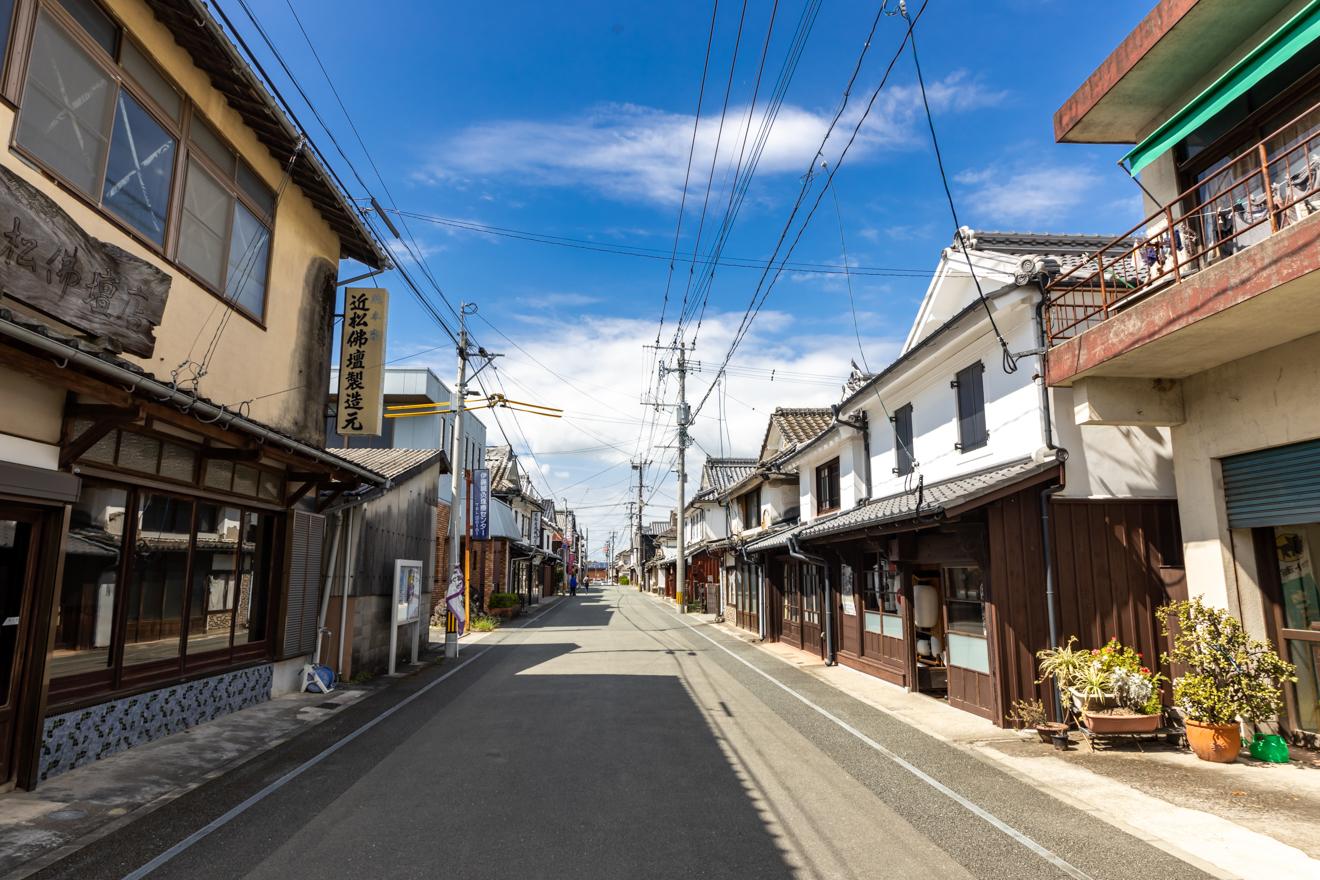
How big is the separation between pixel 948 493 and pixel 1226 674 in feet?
13.4

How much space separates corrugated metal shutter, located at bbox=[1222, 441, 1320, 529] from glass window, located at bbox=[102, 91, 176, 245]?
1348cm

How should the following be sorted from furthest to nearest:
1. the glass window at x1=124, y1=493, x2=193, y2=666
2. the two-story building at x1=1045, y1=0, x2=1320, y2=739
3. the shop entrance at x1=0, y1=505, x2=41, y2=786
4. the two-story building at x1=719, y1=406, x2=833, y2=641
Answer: the two-story building at x1=719, y1=406, x2=833, y2=641 → the glass window at x1=124, y1=493, x2=193, y2=666 → the two-story building at x1=1045, y1=0, x2=1320, y2=739 → the shop entrance at x1=0, y1=505, x2=41, y2=786

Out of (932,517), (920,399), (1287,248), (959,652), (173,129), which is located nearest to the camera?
(1287,248)

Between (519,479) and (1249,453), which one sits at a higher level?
(519,479)

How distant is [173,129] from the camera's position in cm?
933

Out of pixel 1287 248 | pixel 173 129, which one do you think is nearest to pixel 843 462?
pixel 1287 248

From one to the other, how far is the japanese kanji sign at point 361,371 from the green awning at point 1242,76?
12132 mm

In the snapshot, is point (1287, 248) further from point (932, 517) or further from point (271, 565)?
point (271, 565)

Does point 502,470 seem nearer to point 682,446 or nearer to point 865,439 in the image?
point 682,446

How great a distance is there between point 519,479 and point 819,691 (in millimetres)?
37504

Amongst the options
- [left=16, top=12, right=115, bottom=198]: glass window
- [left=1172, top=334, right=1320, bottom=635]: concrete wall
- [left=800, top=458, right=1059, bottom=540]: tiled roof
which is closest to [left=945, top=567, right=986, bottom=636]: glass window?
[left=800, top=458, right=1059, bottom=540]: tiled roof

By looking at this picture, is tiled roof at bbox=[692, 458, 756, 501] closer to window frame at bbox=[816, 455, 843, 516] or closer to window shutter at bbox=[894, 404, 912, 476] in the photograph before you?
window frame at bbox=[816, 455, 843, 516]

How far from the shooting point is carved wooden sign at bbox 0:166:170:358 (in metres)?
6.43

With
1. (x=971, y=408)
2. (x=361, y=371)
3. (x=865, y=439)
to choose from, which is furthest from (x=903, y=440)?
(x=361, y=371)
